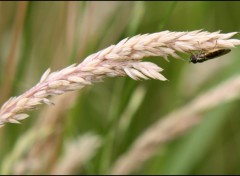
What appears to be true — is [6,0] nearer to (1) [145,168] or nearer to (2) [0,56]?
(2) [0,56]

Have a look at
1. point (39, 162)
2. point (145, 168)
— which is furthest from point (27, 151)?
point (145, 168)

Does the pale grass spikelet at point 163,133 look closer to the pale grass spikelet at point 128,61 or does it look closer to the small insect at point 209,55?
the small insect at point 209,55

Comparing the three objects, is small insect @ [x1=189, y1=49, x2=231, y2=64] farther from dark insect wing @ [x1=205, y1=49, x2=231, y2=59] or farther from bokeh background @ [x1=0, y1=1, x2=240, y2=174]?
bokeh background @ [x1=0, y1=1, x2=240, y2=174]

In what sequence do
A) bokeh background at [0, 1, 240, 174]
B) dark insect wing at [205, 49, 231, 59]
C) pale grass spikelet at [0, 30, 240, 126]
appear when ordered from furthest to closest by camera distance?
bokeh background at [0, 1, 240, 174] < dark insect wing at [205, 49, 231, 59] < pale grass spikelet at [0, 30, 240, 126]

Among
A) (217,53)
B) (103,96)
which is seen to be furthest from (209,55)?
(103,96)

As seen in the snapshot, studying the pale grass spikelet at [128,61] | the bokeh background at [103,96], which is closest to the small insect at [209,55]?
the pale grass spikelet at [128,61]

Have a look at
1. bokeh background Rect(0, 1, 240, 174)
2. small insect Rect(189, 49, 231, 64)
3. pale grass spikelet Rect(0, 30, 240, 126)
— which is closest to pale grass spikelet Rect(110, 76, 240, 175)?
bokeh background Rect(0, 1, 240, 174)
